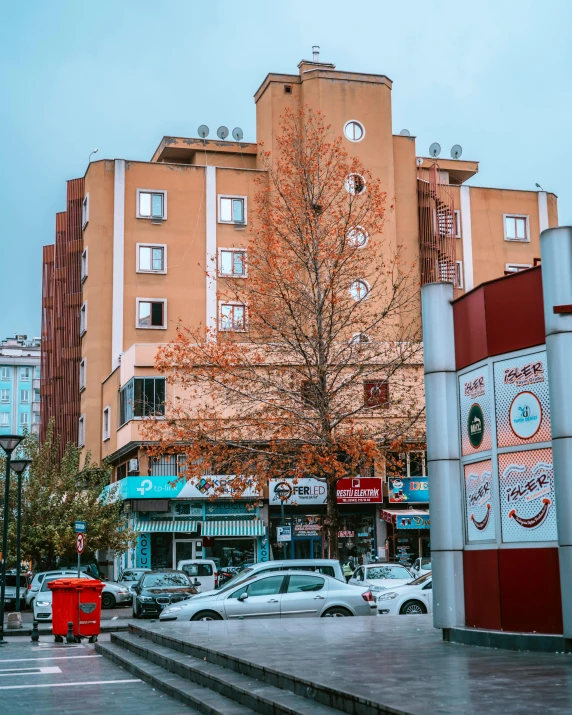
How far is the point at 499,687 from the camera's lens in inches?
355

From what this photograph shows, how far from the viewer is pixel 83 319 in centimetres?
5447

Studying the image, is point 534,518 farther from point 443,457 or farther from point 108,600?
point 108,600

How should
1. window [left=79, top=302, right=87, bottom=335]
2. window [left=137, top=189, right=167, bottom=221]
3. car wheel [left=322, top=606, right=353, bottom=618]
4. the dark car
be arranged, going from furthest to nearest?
window [left=79, top=302, right=87, bottom=335]
window [left=137, top=189, right=167, bottom=221]
the dark car
car wheel [left=322, top=606, right=353, bottom=618]

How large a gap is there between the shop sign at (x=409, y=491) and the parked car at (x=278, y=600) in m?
23.6

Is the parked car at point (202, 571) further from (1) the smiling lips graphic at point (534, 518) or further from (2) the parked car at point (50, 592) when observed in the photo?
(1) the smiling lips graphic at point (534, 518)

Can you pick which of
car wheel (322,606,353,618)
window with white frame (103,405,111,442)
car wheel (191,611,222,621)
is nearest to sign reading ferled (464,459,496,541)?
car wheel (322,606,353,618)

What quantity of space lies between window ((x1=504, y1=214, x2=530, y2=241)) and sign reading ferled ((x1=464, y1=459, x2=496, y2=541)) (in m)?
45.5

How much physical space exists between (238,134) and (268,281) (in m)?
34.7

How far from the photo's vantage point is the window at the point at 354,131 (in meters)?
52.1

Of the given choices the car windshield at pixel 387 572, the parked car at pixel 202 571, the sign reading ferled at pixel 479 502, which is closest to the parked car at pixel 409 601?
the car windshield at pixel 387 572

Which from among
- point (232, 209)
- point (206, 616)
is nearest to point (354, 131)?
point (232, 209)

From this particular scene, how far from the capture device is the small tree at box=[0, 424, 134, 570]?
3975cm

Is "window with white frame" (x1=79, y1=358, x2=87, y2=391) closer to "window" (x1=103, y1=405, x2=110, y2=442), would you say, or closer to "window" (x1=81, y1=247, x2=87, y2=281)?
"window" (x1=103, y1=405, x2=110, y2=442)

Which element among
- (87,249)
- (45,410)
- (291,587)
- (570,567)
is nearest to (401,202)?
(87,249)
